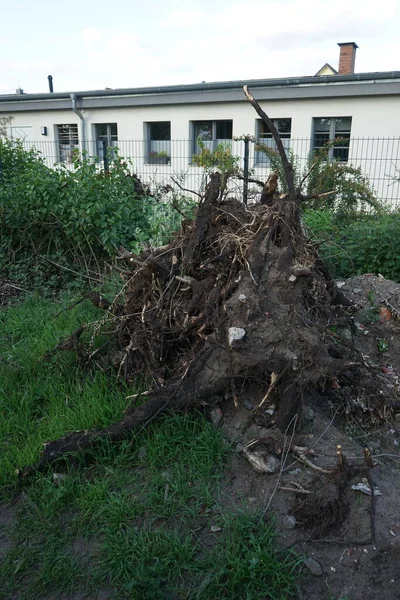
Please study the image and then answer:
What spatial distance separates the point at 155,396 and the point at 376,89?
1520 cm

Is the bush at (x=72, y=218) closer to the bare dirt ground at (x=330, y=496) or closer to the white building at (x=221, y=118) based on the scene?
the bare dirt ground at (x=330, y=496)

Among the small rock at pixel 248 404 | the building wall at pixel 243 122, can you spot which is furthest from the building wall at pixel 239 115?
the small rock at pixel 248 404

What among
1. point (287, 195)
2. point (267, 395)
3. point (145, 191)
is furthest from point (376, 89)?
point (267, 395)

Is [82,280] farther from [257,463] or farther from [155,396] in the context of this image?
[257,463]

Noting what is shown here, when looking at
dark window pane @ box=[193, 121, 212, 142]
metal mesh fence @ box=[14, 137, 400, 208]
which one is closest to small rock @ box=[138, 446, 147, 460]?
metal mesh fence @ box=[14, 137, 400, 208]

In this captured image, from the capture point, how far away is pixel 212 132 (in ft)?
62.8

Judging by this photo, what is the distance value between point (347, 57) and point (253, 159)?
13.8 m

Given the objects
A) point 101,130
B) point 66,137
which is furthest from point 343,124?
point 66,137

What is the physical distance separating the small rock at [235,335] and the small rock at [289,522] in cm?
99

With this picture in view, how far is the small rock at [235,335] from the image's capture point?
122 inches

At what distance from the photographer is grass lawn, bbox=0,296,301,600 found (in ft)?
7.86

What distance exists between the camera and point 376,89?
15.6m

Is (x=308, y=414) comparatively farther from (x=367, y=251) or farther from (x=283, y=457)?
(x=367, y=251)

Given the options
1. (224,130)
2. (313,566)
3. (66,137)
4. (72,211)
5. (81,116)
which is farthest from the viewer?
(66,137)
